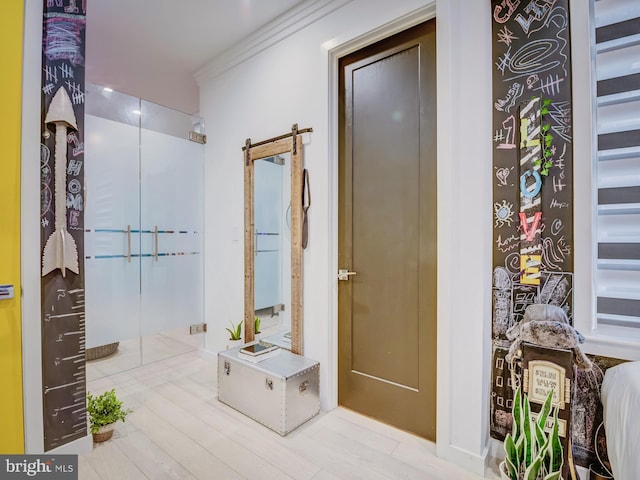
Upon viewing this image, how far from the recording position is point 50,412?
5.34 ft

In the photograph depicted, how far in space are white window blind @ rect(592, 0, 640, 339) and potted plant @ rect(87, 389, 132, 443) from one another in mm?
2688

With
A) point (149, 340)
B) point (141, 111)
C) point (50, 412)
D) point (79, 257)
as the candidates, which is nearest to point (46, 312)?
point (79, 257)

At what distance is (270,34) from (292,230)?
170cm

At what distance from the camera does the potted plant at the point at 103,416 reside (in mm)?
1820

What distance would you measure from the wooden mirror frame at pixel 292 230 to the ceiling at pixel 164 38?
102 cm

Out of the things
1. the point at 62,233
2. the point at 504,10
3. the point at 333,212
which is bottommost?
the point at 62,233

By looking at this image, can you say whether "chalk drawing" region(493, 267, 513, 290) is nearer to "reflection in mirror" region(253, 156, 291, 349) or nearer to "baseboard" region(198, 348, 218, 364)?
"reflection in mirror" region(253, 156, 291, 349)

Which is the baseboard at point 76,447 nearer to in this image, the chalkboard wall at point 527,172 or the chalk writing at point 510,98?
the chalkboard wall at point 527,172

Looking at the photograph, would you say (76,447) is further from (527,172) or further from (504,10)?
(504,10)

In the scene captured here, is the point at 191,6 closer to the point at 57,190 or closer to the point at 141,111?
the point at 141,111

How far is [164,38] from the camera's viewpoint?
2.83 metres

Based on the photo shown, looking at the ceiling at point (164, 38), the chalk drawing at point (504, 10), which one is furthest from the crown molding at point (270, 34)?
the chalk drawing at point (504, 10)

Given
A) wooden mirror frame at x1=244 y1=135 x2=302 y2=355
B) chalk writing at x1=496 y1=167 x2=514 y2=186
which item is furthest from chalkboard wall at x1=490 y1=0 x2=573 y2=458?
wooden mirror frame at x1=244 y1=135 x2=302 y2=355

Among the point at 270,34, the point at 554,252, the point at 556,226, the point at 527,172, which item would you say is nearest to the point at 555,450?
the point at 554,252
